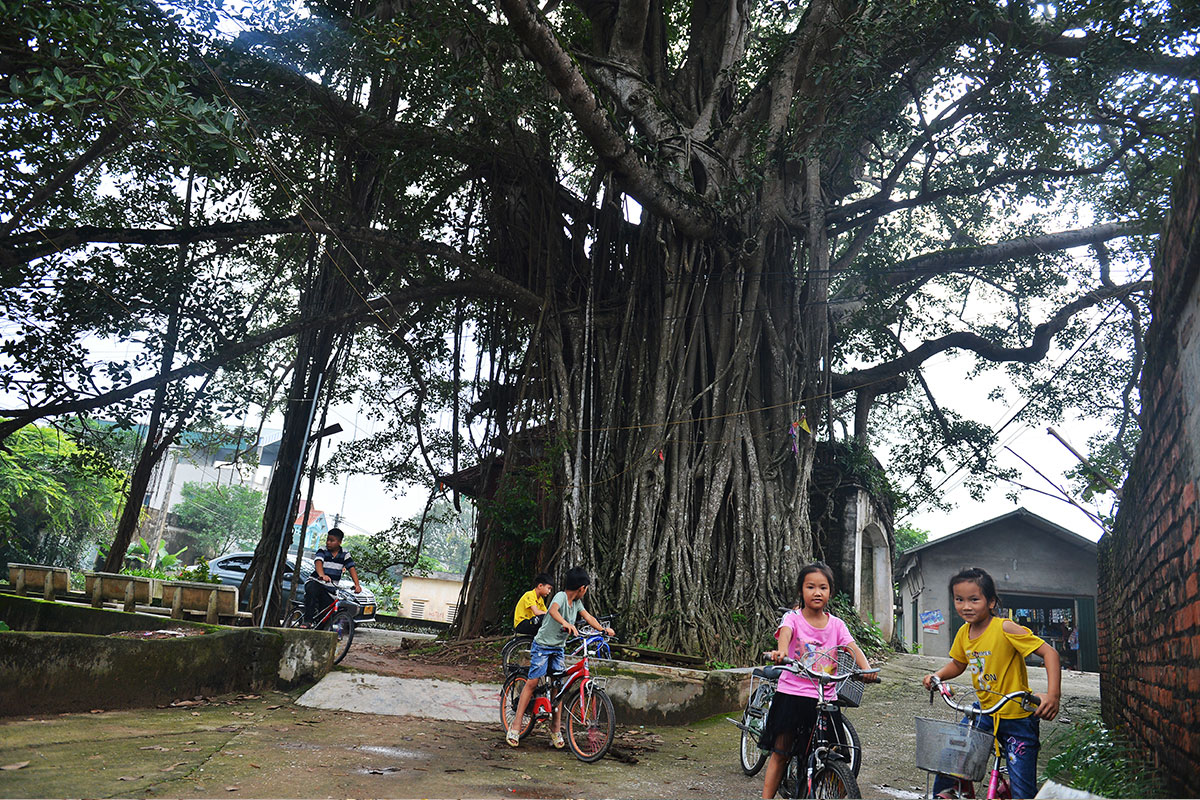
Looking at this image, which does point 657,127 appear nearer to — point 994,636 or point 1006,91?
point 1006,91

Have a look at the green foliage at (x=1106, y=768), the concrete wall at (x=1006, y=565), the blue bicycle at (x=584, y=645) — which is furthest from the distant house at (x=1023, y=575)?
the blue bicycle at (x=584, y=645)

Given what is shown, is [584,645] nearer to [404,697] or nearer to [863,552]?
[404,697]

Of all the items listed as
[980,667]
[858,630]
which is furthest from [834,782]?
[858,630]

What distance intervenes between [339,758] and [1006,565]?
14.6 metres

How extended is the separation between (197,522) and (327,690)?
104 ft

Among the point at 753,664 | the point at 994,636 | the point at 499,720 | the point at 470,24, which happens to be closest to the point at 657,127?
the point at 470,24

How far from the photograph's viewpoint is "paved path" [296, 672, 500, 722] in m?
5.44

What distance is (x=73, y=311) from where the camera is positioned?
820cm

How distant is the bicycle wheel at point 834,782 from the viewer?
296 cm

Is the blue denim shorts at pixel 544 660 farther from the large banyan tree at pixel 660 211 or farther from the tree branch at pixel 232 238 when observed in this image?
the tree branch at pixel 232 238

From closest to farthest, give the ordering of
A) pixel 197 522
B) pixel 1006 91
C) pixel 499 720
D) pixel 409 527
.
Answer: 1. pixel 499 720
2. pixel 1006 91
3. pixel 409 527
4. pixel 197 522

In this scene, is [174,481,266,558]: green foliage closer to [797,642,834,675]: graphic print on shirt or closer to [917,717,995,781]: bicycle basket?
[797,642,834,675]: graphic print on shirt

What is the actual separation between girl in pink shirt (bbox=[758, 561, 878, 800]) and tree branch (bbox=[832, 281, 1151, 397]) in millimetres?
7490

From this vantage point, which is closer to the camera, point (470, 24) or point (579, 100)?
point (579, 100)
